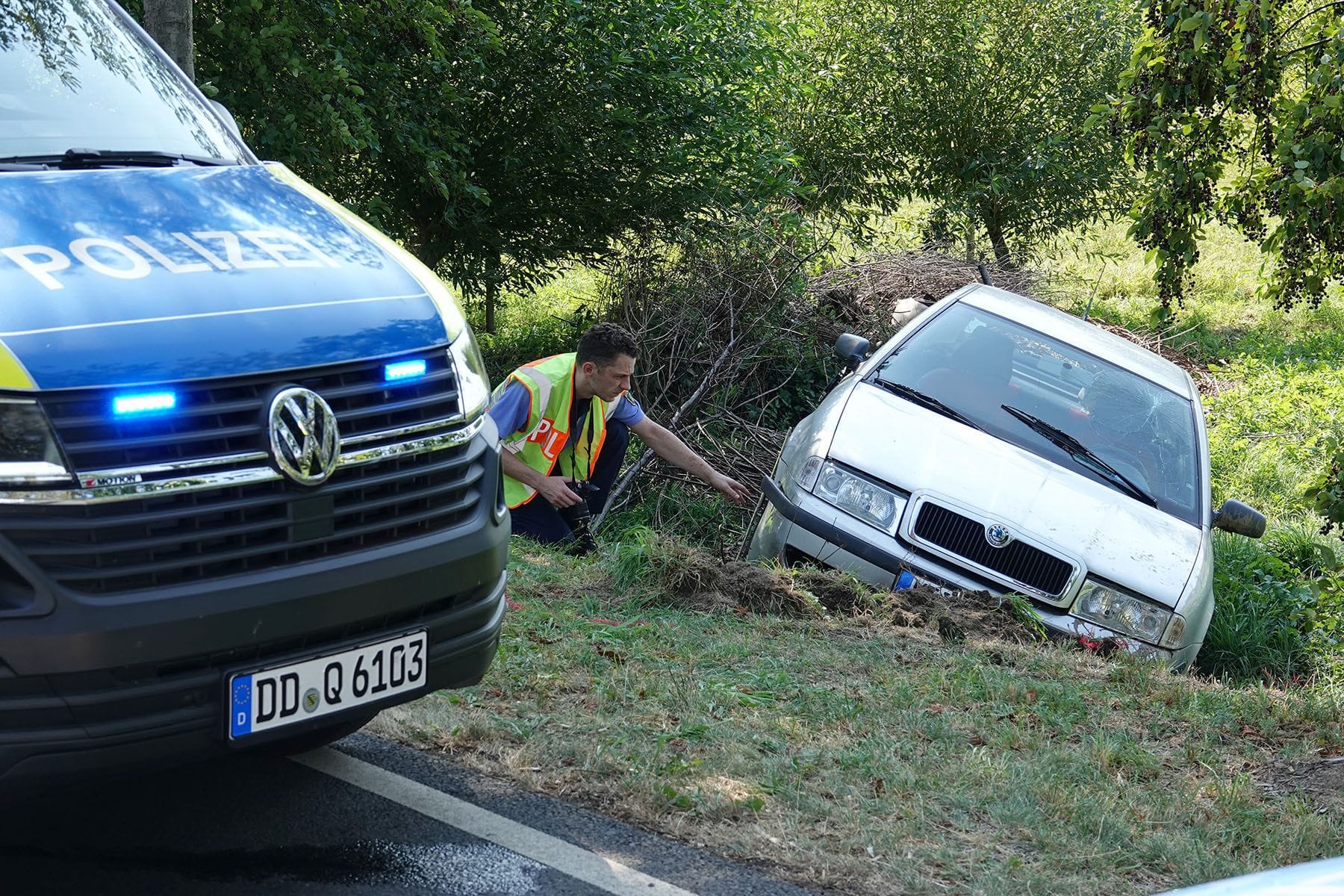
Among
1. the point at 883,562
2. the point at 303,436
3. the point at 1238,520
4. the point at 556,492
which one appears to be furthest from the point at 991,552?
the point at 303,436

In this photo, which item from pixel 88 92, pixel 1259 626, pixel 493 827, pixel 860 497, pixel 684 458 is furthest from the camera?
pixel 1259 626

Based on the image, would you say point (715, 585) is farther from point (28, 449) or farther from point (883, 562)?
point (28, 449)

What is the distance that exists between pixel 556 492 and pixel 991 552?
7.21 feet

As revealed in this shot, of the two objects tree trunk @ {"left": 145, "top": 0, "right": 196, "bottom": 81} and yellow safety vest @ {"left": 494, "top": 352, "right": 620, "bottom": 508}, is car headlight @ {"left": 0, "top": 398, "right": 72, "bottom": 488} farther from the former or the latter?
tree trunk @ {"left": 145, "top": 0, "right": 196, "bottom": 81}

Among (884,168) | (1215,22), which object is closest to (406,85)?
(1215,22)

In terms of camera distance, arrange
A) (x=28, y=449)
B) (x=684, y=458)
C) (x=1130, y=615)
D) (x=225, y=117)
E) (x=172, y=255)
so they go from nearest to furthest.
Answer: (x=28, y=449) → (x=172, y=255) → (x=225, y=117) → (x=1130, y=615) → (x=684, y=458)

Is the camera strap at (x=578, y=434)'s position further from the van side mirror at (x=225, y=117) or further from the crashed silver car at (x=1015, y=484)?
the van side mirror at (x=225, y=117)

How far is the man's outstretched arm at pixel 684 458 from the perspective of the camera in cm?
702

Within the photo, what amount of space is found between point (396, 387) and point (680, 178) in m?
9.92

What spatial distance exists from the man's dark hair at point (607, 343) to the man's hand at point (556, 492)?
2.13 feet

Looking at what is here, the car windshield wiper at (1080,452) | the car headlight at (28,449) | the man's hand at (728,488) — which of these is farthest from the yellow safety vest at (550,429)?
the car headlight at (28,449)

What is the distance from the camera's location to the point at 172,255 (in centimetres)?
325

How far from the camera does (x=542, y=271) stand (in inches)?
552

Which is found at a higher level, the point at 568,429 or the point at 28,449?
the point at 28,449
